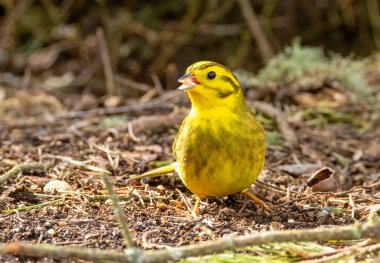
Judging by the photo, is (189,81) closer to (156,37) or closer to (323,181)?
(323,181)

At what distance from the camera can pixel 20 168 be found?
3807 millimetres

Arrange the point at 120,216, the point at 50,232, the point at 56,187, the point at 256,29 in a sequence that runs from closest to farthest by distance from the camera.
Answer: the point at 120,216 < the point at 50,232 < the point at 56,187 < the point at 256,29

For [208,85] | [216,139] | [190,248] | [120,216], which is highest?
[208,85]

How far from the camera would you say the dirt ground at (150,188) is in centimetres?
315

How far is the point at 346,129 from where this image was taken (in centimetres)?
550

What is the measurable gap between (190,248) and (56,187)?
1.54 meters

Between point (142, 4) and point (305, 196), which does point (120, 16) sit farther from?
point (305, 196)

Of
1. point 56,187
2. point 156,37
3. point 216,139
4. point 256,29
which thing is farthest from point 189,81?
point 156,37

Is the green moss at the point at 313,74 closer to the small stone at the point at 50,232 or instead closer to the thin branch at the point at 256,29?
the thin branch at the point at 256,29

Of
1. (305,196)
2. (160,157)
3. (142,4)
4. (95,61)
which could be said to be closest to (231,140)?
(305,196)

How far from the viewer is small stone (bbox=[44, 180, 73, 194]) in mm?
3709

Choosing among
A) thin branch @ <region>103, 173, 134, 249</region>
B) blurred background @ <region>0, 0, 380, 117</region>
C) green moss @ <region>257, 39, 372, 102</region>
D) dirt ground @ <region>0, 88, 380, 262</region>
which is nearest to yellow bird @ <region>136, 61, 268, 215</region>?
dirt ground @ <region>0, 88, 380, 262</region>

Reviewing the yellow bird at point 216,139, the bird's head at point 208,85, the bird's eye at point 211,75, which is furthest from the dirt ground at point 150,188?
the bird's eye at point 211,75

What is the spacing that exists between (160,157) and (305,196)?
1099 mm
